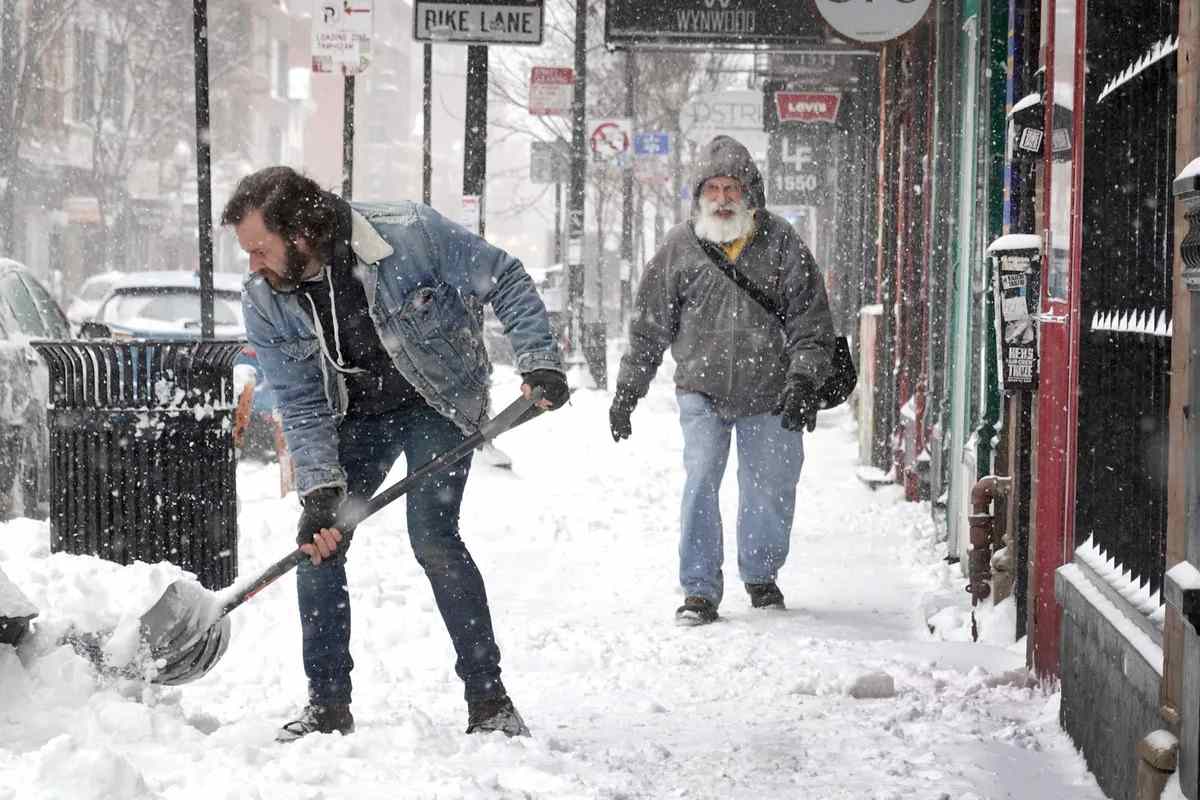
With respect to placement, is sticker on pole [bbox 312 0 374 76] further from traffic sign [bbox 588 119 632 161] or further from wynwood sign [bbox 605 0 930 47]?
traffic sign [bbox 588 119 632 161]

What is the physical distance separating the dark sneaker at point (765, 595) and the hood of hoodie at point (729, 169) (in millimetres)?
1569

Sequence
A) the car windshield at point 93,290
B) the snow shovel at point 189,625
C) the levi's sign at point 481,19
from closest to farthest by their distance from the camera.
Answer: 1. the snow shovel at point 189,625
2. the levi's sign at point 481,19
3. the car windshield at point 93,290

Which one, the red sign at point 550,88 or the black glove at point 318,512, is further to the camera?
the red sign at point 550,88

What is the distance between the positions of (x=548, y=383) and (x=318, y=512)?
0.72 m

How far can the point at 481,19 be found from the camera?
12242 mm

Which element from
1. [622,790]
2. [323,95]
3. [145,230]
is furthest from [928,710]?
[323,95]

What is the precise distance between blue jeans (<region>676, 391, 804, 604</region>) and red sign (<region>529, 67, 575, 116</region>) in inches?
475

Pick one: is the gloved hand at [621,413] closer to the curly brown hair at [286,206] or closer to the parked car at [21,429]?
the curly brown hair at [286,206]

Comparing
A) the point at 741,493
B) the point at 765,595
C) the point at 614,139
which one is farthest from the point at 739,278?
the point at 614,139

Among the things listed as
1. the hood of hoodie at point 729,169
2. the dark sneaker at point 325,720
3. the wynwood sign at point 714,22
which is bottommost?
the dark sneaker at point 325,720

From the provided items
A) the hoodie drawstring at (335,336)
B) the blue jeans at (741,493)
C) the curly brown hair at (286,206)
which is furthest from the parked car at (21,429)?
the curly brown hair at (286,206)

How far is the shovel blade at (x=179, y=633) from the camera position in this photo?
192 inches

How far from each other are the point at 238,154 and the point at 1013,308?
53.1 meters

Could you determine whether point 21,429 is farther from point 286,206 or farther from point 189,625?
point 286,206
